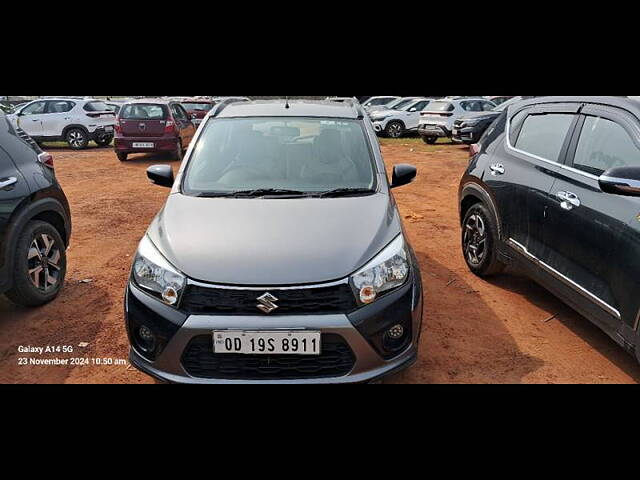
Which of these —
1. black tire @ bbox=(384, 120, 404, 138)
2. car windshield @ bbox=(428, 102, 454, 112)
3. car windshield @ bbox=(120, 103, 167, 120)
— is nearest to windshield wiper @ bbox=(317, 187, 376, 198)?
car windshield @ bbox=(120, 103, 167, 120)

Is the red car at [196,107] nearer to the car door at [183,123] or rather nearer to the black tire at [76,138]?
the black tire at [76,138]

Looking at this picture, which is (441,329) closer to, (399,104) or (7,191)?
(7,191)

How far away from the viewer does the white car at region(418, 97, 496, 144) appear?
16.1 metres

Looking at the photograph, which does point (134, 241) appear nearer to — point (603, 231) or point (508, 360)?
point (508, 360)

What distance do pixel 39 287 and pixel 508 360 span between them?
3839 mm

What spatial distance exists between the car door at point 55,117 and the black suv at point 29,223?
1232 centimetres

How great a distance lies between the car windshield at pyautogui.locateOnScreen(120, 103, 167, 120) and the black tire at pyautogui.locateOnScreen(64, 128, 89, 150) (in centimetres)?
390

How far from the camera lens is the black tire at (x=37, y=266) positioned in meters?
4.00

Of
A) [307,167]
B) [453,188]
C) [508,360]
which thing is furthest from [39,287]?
[453,188]

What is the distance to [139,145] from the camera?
12.6 m

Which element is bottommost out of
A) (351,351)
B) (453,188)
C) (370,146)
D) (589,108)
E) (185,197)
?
(453,188)

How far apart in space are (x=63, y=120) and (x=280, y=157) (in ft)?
46.5

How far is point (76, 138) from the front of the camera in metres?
15.7

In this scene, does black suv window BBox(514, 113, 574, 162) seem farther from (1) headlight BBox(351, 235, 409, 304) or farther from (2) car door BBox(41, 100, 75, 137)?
(2) car door BBox(41, 100, 75, 137)
